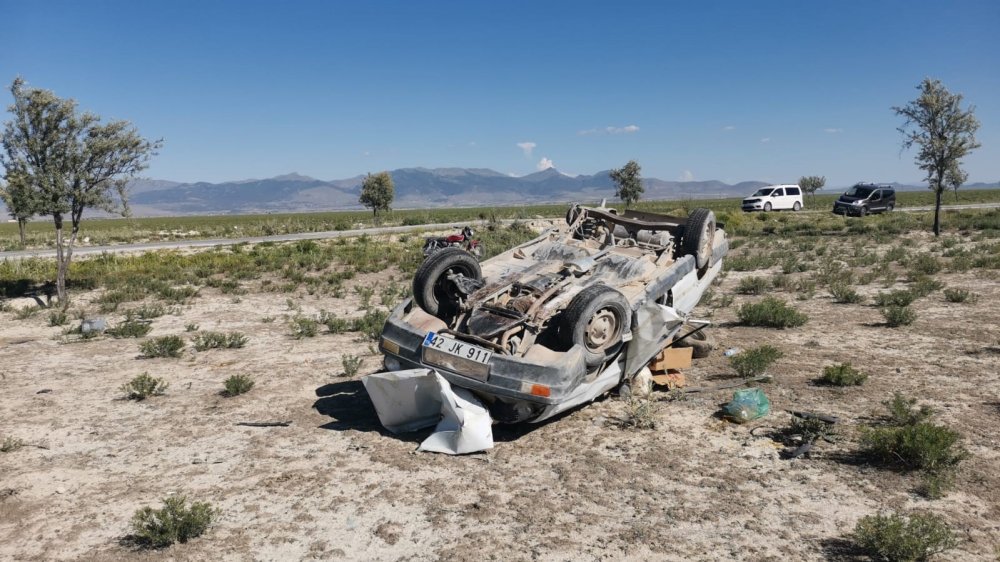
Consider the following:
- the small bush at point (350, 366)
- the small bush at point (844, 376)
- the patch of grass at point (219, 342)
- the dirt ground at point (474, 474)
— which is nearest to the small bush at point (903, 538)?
the dirt ground at point (474, 474)

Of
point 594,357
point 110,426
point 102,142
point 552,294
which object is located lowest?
point 110,426

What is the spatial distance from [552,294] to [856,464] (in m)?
3.11

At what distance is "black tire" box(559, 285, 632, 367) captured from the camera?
5.71m

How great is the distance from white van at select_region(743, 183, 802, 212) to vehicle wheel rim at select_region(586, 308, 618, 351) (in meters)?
39.3

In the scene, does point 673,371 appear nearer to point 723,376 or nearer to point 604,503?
point 723,376

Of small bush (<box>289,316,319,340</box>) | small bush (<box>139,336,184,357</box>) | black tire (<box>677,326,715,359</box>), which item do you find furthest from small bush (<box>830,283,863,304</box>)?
small bush (<box>139,336,184,357</box>)

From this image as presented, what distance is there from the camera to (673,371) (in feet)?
25.3

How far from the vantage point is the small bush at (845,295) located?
11992 millimetres

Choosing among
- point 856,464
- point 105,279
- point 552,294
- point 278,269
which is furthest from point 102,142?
point 856,464

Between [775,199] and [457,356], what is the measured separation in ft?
138

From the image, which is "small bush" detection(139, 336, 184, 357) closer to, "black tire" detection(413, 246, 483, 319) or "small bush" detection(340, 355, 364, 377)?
"small bush" detection(340, 355, 364, 377)

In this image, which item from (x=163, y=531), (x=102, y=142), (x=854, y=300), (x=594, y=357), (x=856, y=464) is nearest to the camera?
(x=163, y=531)

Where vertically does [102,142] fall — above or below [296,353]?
above

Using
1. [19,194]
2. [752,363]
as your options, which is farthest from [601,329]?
[19,194]
